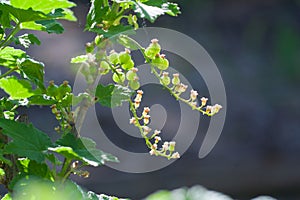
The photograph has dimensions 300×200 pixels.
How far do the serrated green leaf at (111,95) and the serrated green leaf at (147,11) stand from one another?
0.07m

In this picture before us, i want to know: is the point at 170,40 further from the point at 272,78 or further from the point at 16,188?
the point at 16,188

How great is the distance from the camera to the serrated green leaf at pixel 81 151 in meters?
0.46

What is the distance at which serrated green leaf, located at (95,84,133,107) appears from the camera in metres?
0.51

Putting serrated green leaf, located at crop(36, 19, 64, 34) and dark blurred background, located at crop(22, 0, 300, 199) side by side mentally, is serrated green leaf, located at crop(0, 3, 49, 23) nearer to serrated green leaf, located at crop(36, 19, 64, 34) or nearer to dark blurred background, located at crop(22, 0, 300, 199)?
serrated green leaf, located at crop(36, 19, 64, 34)

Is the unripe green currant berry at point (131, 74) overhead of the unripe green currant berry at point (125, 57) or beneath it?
beneath

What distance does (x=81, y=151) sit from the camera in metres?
0.47

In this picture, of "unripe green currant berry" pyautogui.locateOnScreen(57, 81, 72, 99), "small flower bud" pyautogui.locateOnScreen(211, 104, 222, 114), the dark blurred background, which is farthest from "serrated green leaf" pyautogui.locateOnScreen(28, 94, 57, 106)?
the dark blurred background

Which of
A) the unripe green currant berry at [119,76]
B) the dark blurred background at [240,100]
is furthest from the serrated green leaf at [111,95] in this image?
the dark blurred background at [240,100]

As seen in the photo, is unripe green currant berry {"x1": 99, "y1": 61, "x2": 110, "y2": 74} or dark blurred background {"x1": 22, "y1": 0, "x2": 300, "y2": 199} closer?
unripe green currant berry {"x1": 99, "y1": 61, "x2": 110, "y2": 74}

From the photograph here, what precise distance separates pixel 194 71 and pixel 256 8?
0.97 meters

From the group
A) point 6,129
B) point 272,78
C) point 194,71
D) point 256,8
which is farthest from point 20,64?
point 256,8

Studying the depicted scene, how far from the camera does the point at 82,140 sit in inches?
19.8

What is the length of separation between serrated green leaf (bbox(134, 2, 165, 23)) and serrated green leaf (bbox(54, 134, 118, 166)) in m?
0.10

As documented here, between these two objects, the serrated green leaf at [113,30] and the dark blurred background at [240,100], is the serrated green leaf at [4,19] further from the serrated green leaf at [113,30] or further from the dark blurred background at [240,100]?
the dark blurred background at [240,100]
